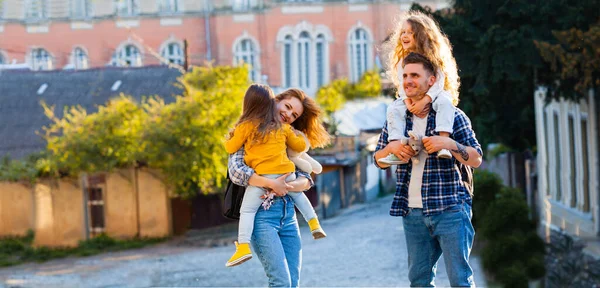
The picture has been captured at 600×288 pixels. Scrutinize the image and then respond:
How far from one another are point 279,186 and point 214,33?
54.2 metres

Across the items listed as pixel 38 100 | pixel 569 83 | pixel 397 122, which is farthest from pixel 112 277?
pixel 397 122

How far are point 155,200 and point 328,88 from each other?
21411 mm

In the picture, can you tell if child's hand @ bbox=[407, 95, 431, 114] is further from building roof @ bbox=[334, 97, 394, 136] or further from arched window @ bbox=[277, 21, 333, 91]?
arched window @ bbox=[277, 21, 333, 91]

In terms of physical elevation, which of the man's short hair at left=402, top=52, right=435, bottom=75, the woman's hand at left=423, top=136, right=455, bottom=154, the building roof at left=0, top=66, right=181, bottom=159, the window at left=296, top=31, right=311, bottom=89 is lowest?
the woman's hand at left=423, top=136, right=455, bottom=154

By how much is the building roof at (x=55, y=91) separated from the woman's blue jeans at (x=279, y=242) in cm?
3270

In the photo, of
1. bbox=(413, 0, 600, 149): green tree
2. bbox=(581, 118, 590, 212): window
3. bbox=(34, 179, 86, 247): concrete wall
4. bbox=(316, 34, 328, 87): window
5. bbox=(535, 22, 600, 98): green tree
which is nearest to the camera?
bbox=(535, 22, 600, 98): green tree

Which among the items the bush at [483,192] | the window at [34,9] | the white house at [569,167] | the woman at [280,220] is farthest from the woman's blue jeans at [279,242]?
the window at [34,9]

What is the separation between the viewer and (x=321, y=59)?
2389 inches

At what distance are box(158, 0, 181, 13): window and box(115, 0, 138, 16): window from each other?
1462mm

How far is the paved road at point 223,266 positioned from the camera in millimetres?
22781

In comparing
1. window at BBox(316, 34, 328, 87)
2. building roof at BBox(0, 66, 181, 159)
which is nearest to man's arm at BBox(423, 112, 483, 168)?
building roof at BBox(0, 66, 181, 159)

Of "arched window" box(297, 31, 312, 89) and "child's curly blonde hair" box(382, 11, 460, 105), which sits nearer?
"child's curly blonde hair" box(382, 11, 460, 105)

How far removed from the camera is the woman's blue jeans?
272 inches

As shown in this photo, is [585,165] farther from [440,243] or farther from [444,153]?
[444,153]
